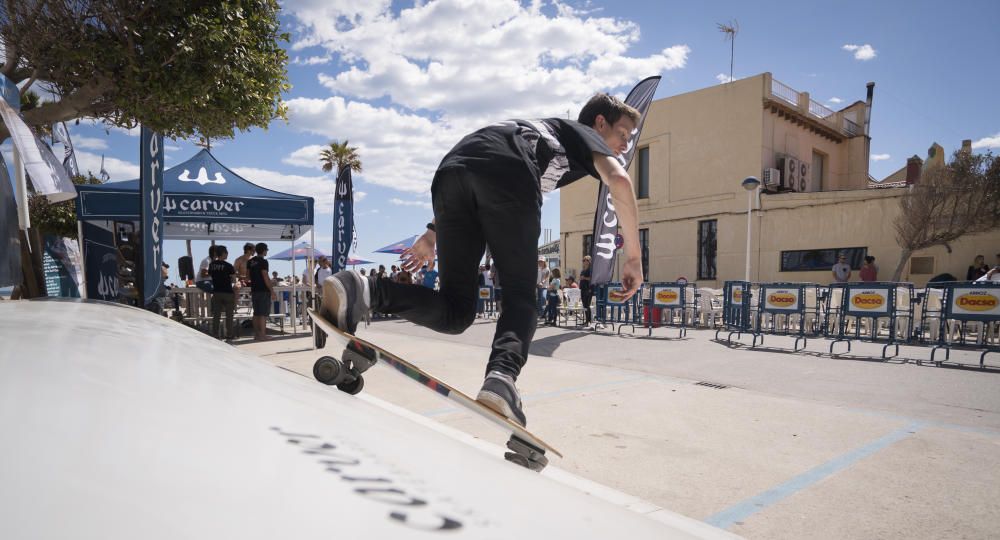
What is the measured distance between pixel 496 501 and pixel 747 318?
9.28 m

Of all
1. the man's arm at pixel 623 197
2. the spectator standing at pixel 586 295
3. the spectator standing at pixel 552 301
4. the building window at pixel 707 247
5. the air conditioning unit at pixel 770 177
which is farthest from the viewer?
the building window at pixel 707 247

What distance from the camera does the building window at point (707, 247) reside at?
851 inches

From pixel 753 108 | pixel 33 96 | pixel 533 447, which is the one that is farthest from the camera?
pixel 753 108

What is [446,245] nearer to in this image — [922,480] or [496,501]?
[496,501]

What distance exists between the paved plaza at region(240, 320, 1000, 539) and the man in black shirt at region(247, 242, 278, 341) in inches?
118

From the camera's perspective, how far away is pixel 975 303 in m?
6.45

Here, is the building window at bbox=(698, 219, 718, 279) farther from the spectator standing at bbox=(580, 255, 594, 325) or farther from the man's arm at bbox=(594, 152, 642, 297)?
the man's arm at bbox=(594, 152, 642, 297)

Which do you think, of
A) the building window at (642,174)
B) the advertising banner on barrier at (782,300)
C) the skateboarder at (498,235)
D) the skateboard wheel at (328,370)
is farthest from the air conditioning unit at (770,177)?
the skateboard wheel at (328,370)

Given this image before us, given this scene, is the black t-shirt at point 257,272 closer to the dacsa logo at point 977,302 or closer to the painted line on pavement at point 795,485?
the painted line on pavement at point 795,485

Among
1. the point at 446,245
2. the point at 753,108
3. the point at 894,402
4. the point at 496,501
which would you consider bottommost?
the point at 894,402

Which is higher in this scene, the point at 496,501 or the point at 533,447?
the point at 496,501

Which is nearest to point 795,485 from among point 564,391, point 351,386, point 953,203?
point 351,386

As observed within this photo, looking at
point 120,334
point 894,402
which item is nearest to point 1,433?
point 120,334

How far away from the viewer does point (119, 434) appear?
1.66 ft
